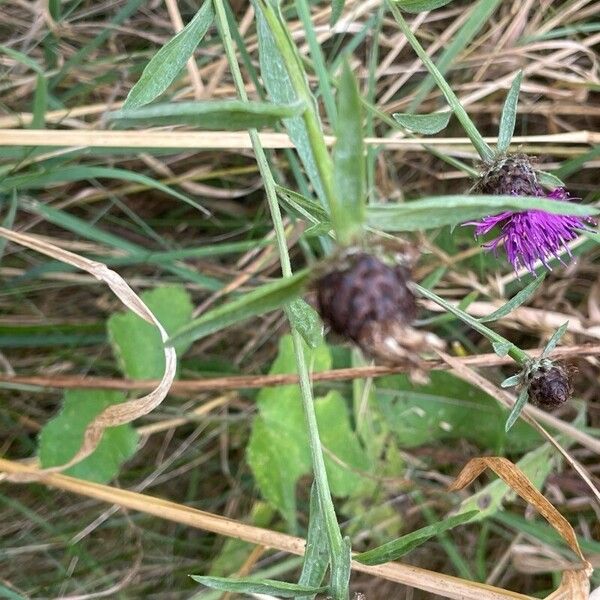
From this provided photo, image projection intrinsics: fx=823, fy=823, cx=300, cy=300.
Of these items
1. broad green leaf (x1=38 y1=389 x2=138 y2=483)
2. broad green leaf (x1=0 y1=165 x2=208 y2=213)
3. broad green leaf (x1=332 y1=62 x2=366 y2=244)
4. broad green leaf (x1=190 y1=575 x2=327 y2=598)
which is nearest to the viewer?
broad green leaf (x1=332 y1=62 x2=366 y2=244)

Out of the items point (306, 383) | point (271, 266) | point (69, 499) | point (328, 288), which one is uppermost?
point (328, 288)

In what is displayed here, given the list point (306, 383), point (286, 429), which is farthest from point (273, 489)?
point (306, 383)

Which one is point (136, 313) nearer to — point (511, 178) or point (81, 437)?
point (511, 178)

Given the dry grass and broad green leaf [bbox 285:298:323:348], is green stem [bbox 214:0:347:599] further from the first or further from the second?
the dry grass

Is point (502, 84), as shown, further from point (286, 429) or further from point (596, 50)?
point (286, 429)

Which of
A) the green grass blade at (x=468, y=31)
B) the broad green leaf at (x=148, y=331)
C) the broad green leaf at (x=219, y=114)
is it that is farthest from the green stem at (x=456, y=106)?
the broad green leaf at (x=148, y=331)

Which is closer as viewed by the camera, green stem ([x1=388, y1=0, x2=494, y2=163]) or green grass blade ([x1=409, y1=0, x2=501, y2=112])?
green stem ([x1=388, y1=0, x2=494, y2=163])

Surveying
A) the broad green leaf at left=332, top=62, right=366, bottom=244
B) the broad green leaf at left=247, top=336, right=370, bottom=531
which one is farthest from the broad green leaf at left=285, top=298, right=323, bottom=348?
the broad green leaf at left=247, top=336, right=370, bottom=531

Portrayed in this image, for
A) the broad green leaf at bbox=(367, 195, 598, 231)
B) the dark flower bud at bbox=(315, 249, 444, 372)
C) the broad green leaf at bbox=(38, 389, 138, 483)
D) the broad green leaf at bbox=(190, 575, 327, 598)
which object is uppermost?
the broad green leaf at bbox=(367, 195, 598, 231)
